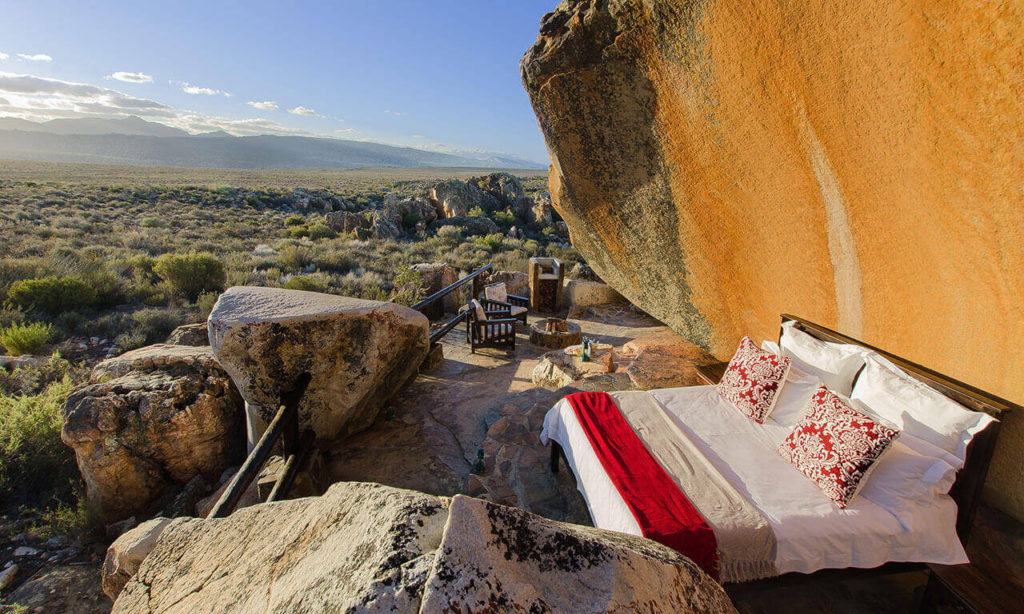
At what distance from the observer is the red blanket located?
2.43 meters

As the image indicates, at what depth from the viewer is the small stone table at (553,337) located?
765 centimetres

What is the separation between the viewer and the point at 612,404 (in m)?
3.84

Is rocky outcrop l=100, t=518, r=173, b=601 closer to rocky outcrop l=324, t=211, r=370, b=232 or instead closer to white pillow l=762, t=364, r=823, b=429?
white pillow l=762, t=364, r=823, b=429

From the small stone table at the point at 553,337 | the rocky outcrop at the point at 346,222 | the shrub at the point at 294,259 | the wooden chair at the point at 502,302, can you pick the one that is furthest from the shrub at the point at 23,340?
Result: the rocky outcrop at the point at 346,222

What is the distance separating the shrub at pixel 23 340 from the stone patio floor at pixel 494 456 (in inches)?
208

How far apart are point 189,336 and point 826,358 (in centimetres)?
730

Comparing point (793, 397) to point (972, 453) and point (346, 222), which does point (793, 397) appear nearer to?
point (972, 453)

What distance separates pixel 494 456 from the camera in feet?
14.1

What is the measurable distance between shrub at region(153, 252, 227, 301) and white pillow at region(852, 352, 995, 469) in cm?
1115

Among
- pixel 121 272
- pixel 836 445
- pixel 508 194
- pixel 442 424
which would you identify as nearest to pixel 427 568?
pixel 836 445

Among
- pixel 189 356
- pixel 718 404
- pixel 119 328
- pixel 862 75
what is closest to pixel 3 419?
pixel 189 356

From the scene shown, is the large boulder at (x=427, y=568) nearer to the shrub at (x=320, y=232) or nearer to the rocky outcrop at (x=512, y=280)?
the rocky outcrop at (x=512, y=280)

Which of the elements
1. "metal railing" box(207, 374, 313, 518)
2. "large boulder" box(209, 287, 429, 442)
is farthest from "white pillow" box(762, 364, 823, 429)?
"metal railing" box(207, 374, 313, 518)

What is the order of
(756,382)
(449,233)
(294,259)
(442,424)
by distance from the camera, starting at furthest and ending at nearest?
1. (449,233)
2. (294,259)
3. (442,424)
4. (756,382)
